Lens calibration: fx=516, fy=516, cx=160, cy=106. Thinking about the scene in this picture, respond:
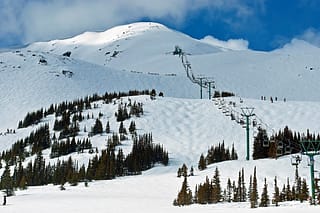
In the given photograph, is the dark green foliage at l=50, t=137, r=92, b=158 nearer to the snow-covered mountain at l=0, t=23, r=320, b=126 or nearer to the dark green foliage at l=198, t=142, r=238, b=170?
the dark green foliage at l=198, t=142, r=238, b=170

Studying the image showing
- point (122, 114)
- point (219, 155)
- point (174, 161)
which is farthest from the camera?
point (122, 114)

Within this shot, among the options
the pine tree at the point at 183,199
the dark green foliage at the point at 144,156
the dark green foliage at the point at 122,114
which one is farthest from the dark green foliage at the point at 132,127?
the pine tree at the point at 183,199

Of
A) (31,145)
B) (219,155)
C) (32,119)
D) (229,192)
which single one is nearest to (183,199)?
(229,192)

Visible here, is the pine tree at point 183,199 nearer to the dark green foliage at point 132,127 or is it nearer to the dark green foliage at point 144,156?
the dark green foliage at point 144,156

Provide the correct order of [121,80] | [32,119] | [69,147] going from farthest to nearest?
[121,80]
[32,119]
[69,147]

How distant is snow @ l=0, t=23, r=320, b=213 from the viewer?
3847cm

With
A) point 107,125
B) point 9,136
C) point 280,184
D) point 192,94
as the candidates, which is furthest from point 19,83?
point 280,184

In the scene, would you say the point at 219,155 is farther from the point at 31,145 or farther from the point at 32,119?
the point at 32,119

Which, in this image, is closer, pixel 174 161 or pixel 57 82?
pixel 174 161

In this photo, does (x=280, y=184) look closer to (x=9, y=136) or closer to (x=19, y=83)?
(x=9, y=136)

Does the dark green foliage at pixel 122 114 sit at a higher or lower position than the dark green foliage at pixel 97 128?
higher

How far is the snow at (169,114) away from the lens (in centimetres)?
3847

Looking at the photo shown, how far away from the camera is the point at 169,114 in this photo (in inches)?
3398

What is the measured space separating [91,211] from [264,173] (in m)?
20.3
